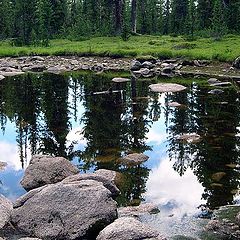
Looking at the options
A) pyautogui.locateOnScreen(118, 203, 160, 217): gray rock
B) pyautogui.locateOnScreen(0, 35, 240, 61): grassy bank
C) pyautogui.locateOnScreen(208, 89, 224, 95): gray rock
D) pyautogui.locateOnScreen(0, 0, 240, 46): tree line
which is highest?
pyautogui.locateOnScreen(0, 0, 240, 46): tree line

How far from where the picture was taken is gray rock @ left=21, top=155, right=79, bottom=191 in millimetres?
16156

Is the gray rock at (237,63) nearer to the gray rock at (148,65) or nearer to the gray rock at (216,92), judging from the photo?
the gray rock at (148,65)

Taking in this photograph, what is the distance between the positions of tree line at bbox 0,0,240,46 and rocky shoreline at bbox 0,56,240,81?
544 inches

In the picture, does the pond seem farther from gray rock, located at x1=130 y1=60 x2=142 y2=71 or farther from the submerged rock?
gray rock, located at x1=130 y1=60 x2=142 y2=71

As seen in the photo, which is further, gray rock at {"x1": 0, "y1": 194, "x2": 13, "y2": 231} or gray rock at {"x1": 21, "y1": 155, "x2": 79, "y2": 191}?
gray rock at {"x1": 21, "y1": 155, "x2": 79, "y2": 191}

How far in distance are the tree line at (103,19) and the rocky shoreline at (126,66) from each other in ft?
45.3

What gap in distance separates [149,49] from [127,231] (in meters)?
49.1

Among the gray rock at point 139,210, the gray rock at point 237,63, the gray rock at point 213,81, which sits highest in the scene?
the gray rock at point 237,63

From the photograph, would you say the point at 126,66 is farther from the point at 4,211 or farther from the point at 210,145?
the point at 4,211

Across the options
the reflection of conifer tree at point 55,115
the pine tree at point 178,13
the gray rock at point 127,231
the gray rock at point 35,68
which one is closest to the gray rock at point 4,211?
the gray rock at point 127,231

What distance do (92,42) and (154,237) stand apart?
63.4 m

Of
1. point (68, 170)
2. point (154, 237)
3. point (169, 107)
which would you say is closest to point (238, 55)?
point (169, 107)

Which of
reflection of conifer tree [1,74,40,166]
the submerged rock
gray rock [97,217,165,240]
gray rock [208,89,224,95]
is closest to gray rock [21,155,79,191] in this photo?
reflection of conifer tree [1,74,40,166]

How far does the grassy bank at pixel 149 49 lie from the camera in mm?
52691
